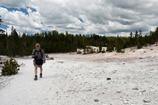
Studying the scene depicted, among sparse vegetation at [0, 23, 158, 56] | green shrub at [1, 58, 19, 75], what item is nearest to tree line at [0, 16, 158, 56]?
sparse vegetation at [0, 23, 158, 56]

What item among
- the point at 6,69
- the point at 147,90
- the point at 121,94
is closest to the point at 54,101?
the point at 121,94

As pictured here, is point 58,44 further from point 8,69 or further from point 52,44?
point 8,69

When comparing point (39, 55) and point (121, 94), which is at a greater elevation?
point (39, 55)

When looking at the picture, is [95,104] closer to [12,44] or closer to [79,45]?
[12,44]

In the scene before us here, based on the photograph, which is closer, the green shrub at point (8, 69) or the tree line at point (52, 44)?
the green shrub at point (8, 69)

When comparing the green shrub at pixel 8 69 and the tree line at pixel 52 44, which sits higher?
the tree line at pixel 52 44

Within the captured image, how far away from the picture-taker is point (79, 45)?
7212 cm

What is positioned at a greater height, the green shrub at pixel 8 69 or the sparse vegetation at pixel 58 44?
the sparse vegetation at pixel 58 44

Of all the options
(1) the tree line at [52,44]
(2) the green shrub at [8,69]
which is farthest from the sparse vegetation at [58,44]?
(2) the green shrub at [8,69]

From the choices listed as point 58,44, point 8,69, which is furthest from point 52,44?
point 8,69

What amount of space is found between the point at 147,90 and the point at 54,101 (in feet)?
12.4

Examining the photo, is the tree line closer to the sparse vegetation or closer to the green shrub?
the sparse vegetation

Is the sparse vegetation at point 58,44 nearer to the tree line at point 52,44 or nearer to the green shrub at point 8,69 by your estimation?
the tree line at point 52,44

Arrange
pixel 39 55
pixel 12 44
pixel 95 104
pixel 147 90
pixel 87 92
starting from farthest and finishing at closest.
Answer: pixel 12 44 < pixel 39 55 < pixel 87 92 < pixel 147 90 < pixel 95 104
